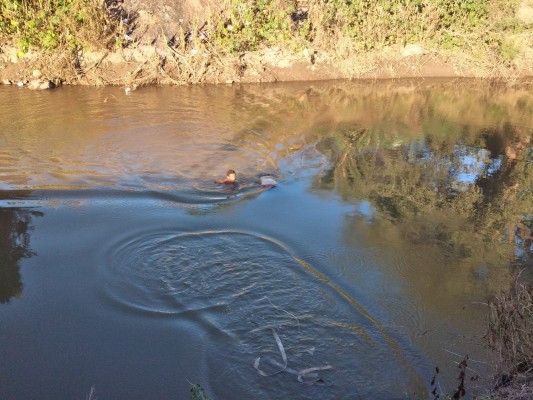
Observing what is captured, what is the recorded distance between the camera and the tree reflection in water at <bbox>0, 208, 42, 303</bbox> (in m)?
6.17

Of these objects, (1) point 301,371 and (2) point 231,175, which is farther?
(2) point 231,175

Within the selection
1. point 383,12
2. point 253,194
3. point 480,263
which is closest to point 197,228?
point 253,194

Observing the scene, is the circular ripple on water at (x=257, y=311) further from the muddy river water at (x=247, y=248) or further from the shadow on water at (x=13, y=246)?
the shadow on water at (x=13, y=246)

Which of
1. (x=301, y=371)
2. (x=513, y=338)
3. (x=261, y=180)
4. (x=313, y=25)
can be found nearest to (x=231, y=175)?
(x=261, y=180)

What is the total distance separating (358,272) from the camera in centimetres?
676

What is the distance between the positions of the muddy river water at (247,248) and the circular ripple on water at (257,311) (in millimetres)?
21

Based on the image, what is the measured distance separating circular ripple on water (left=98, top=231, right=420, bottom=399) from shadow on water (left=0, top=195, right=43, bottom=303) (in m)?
1.03

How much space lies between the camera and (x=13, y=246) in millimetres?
7004

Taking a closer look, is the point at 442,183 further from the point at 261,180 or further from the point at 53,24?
the point at 53,24

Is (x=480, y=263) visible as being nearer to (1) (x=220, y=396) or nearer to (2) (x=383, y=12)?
(1) (x=220, y=396)

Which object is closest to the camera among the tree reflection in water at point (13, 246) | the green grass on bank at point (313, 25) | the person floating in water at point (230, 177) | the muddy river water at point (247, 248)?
the muddy river water at point (247, 248)

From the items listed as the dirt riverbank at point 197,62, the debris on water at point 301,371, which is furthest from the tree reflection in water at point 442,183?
the dirt riverbank at point 197,62

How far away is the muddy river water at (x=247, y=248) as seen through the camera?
5117 millimetres

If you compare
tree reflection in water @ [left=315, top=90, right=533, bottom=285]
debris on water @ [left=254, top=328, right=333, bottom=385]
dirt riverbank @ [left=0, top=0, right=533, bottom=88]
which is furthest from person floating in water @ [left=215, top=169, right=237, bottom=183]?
dirt riverbank @ [left=0, top=0, right=533, bottom=88]
